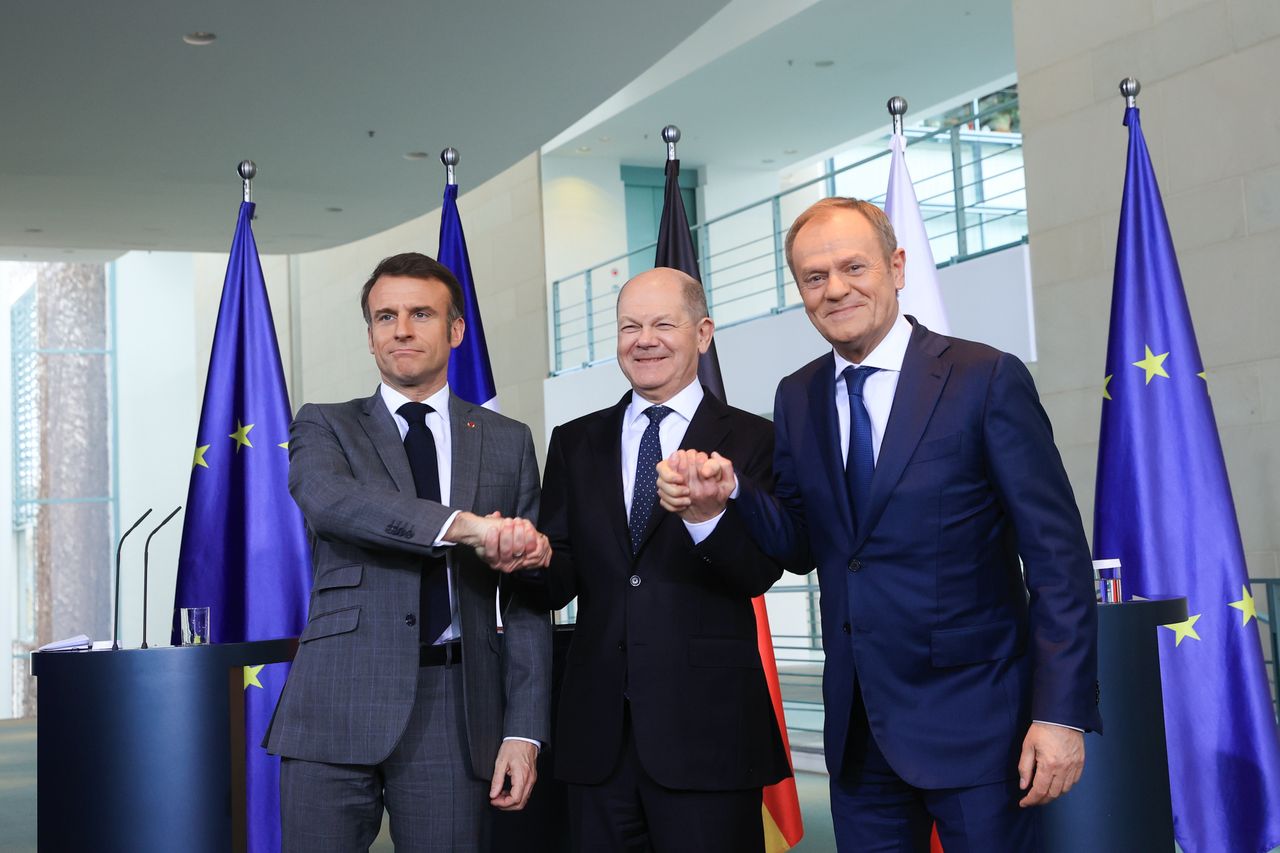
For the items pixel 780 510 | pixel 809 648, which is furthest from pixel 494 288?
pixel 780 510

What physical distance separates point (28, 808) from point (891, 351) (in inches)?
272

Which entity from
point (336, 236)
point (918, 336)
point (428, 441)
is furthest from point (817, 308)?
point (336, 236)

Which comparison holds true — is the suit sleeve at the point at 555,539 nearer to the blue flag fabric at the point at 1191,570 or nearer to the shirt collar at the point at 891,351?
the shirt collar at the point at 891,351

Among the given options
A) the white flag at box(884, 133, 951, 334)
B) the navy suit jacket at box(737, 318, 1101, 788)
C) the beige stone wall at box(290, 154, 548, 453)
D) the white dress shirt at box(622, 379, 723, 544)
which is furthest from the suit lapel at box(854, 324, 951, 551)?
the beige stone wall at box(290, 154, 548, 453)

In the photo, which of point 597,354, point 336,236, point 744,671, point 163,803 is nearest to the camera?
point 744,671

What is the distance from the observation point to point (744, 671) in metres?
2.41

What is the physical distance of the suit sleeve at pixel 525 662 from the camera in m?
2.46

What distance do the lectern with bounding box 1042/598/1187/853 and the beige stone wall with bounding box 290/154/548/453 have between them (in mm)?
9822

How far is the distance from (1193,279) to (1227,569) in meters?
2.27

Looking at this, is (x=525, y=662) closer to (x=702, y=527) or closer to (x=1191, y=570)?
(x=702, y=527)

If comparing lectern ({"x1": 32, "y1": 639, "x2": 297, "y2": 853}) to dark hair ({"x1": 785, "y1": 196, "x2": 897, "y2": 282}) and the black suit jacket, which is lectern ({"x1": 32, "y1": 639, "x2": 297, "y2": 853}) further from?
dark hair ({"x1": 785, "y1": 196, "x2": 897, "y2": 282})

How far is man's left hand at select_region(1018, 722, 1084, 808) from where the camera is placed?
1933 mm

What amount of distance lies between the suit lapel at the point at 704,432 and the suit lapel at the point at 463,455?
0.32m

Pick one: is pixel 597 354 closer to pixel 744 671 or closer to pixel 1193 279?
pixel 1193 279
